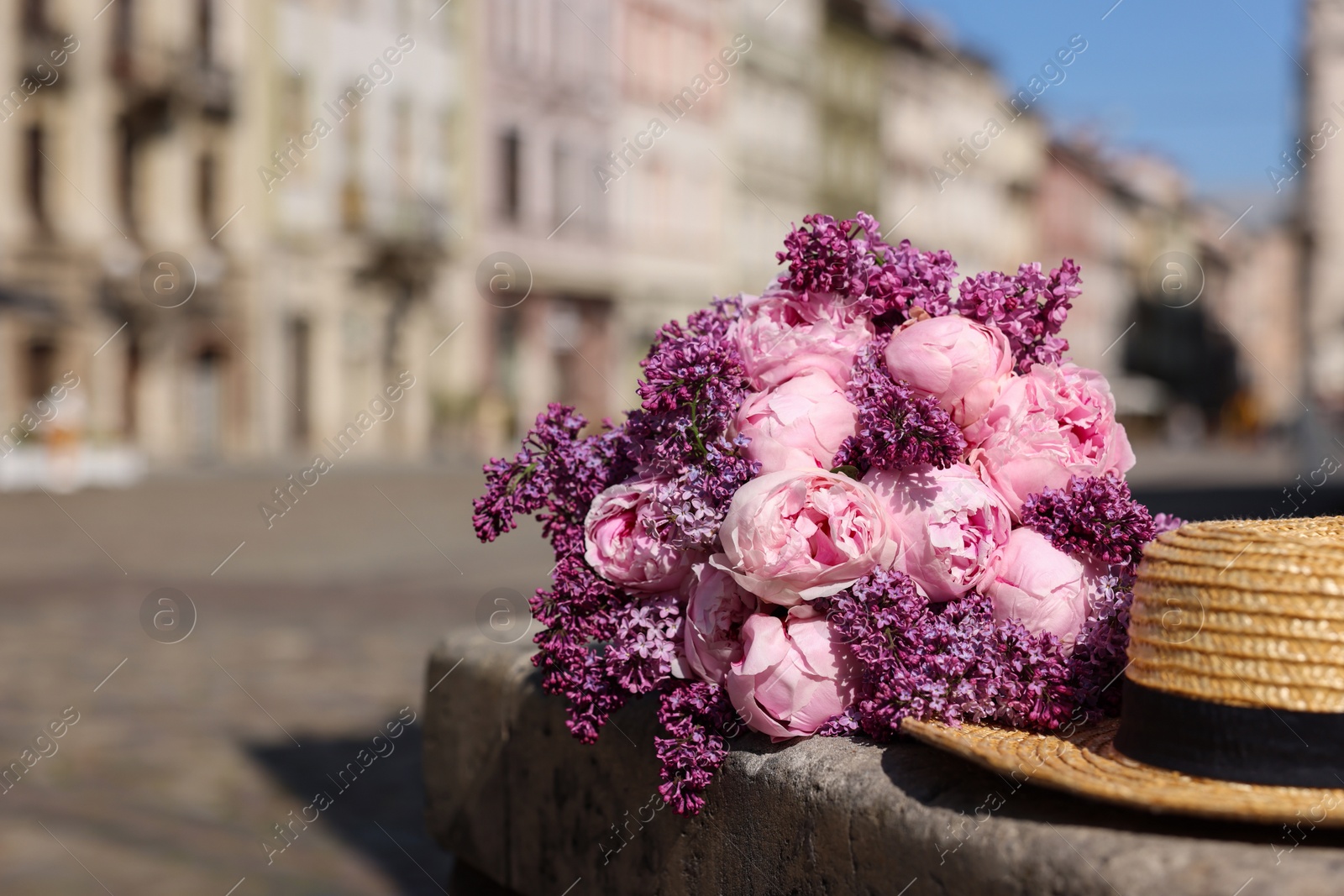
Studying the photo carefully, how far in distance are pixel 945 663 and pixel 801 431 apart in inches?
15.8

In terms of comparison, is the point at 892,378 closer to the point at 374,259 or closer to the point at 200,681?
the point at 200,681

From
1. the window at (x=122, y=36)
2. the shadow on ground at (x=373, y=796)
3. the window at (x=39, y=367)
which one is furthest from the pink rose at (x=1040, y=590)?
the window at (x=122, y=36)

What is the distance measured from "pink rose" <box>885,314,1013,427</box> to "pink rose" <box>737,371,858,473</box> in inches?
3.9

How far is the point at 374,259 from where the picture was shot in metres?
32.8

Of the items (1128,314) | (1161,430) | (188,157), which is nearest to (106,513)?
(188,157)

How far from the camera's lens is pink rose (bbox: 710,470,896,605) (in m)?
2.23

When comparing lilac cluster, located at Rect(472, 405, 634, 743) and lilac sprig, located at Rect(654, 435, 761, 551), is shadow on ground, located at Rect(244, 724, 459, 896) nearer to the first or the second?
lilac cluster, located at Rect(472, 405, 634, 743)

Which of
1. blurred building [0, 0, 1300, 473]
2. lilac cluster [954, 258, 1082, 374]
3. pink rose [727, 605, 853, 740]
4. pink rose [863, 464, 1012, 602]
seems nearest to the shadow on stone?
pink rose [727, 605, 853, 740]

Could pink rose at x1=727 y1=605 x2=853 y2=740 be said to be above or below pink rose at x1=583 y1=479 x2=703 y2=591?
below

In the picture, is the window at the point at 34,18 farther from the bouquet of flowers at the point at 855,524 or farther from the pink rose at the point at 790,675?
the pink rose at the point at 790,675

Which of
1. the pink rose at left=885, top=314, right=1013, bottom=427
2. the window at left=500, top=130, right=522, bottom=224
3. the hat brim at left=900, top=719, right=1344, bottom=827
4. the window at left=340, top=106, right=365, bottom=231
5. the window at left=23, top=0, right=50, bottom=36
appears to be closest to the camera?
the hat brim at left=900, top=719, right=1344, bottom=827

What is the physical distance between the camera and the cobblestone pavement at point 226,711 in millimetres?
3980

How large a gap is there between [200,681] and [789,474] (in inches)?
189

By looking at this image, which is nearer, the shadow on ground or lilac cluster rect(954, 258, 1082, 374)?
lilac cluster rect(954, 258, 1082, 374)
